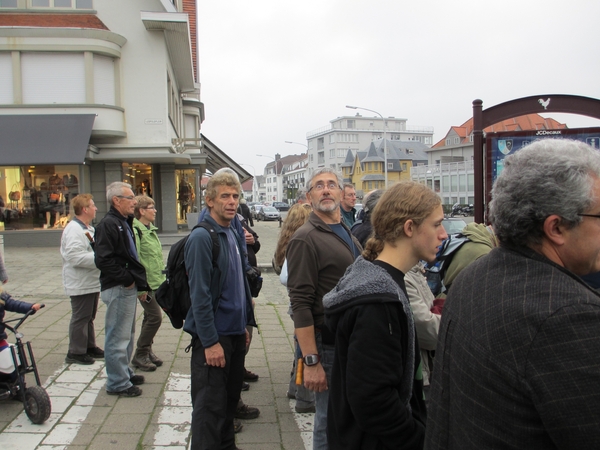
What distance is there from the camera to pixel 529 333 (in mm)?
1229

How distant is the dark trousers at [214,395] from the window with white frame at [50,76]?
1783cm

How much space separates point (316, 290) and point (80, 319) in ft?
11.1

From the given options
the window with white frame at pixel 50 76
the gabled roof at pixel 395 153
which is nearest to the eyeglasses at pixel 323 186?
the window with white frame at pixel 50 76

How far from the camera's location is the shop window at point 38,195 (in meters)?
18.5

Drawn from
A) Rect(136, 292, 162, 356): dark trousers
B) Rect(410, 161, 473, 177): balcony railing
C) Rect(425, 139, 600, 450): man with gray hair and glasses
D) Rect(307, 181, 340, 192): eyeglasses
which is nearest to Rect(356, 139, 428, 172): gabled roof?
Rect(410, 161, 473, 177): balcony railing

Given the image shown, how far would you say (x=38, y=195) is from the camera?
18.8 meters

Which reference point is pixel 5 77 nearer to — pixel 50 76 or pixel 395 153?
pixel 50 76

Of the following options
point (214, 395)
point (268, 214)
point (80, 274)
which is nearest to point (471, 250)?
point (214, 395)

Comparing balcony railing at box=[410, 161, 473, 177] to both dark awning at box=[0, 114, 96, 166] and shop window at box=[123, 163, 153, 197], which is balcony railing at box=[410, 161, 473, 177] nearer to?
shop window at box=[123, 163, 153, 197]

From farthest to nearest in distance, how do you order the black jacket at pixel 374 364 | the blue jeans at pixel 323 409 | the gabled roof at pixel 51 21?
the gabled roof at pixel 51 21
the blue jeans at pixel 323 409
the black jacket at pixel 374 364

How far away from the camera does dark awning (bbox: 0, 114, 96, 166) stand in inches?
668

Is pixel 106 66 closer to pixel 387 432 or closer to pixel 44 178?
pixel 44 178

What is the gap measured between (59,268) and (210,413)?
35.9ft

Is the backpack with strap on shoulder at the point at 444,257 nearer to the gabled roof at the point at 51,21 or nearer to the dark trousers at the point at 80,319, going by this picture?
the dark trousers at the point at 80,319
